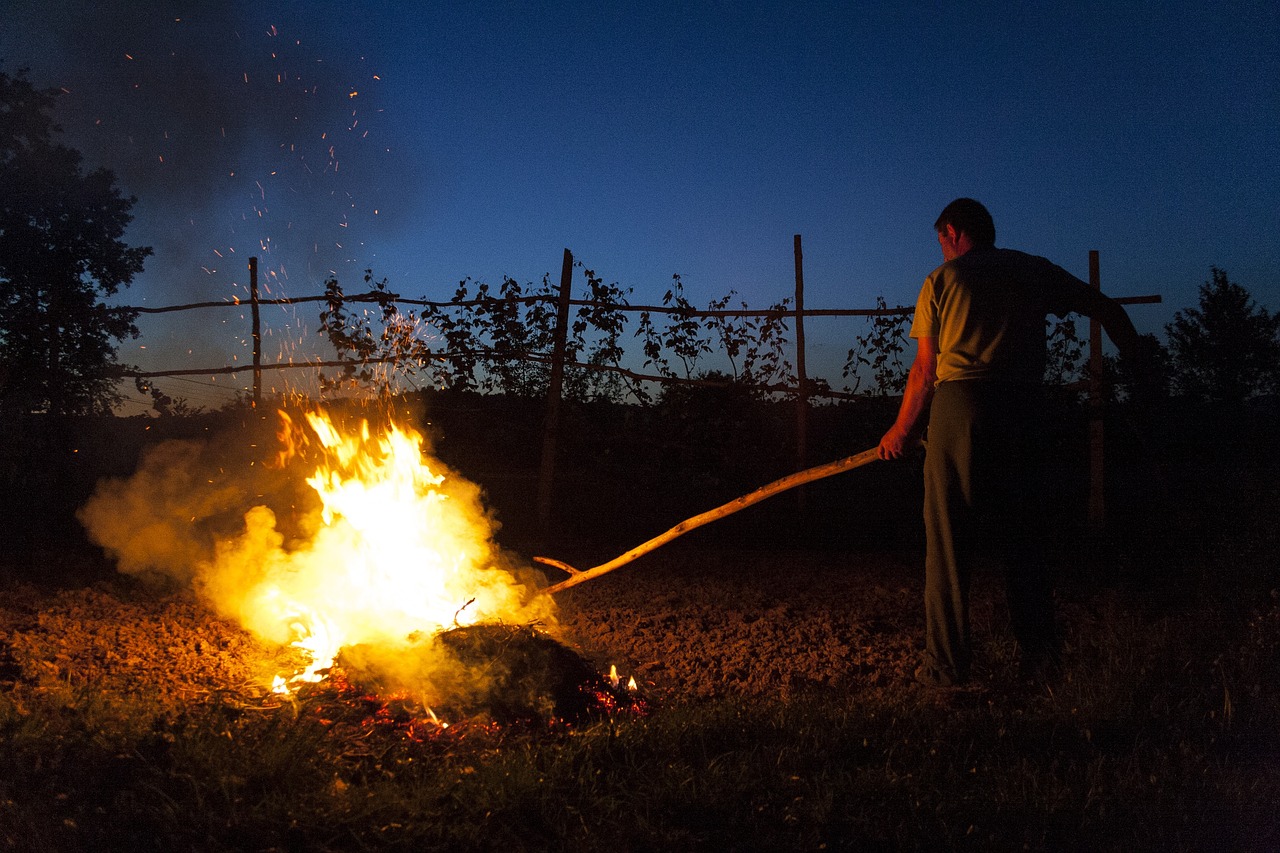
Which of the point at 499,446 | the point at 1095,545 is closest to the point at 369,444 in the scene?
the point at 499,446

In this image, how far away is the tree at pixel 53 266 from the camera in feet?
31.0

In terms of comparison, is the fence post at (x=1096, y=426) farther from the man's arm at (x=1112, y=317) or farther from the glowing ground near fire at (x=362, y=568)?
the glowing ground near fire at (x=362, y=568)

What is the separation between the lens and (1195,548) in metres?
6.22

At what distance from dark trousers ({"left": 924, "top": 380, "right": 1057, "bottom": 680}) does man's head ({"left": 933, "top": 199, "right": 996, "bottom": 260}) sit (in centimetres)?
69

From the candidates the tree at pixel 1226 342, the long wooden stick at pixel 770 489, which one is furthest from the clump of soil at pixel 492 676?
the tree at pixel 1226 342

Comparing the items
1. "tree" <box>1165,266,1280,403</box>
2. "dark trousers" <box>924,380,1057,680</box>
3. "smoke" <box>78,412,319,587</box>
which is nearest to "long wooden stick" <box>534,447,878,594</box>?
"dark trousers" <box>924,380,1057,680</box>

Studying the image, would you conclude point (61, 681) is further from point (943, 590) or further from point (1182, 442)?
point (1182, 442)

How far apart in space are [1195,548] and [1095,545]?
665 mm

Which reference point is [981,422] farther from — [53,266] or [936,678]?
[53,266]

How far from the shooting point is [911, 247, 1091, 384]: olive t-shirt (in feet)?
11.9

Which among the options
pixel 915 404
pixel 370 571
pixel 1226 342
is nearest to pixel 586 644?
pixel 370 571

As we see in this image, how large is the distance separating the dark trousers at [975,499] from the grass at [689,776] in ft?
1.25

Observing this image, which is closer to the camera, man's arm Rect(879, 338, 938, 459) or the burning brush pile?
the burning brush pile

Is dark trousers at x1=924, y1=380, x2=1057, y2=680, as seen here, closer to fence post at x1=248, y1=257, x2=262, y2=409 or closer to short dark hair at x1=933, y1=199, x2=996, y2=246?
short dark hair at x1=933, y1=199, x2=996, y2=246
